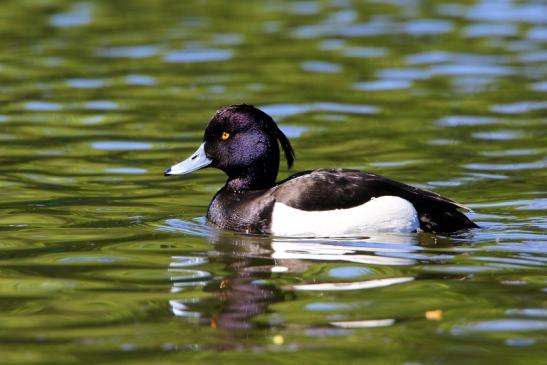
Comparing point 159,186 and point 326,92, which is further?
point 326,92

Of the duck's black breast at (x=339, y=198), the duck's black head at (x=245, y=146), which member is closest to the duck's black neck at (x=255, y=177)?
the duck's black head at (x=245, y=146)

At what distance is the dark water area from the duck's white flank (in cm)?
14

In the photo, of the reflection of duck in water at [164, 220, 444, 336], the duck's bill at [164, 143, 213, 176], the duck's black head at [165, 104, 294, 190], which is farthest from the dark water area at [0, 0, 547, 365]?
the duck's black head at [165, 104, 294, 190]

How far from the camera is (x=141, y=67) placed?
54.0 feet

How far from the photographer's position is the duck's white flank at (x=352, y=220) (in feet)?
28.6

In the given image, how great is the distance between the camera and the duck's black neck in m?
9.55

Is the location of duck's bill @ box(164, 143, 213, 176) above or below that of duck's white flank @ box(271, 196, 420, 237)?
above

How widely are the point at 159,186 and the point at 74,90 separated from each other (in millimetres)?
4578

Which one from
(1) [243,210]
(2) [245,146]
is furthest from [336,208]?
(2) [245,146]

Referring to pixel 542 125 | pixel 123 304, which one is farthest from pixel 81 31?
pixel 123 304

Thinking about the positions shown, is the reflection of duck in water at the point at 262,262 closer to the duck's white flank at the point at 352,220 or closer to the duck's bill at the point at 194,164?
the duck's white flank at the point at 352,220

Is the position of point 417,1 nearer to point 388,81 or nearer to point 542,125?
point 388,81

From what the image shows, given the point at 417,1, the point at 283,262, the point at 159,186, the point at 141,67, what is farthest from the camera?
the point at 417,1

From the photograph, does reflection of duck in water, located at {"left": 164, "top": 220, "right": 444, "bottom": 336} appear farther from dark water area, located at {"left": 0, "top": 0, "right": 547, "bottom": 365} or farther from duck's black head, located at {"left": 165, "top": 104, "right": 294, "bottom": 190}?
duck's black head, located at {"left": 165, "top": 104, "right": 294, "bottom": 190}
